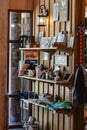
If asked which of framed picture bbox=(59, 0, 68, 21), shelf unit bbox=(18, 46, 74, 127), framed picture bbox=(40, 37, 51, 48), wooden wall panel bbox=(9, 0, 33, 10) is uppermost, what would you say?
wooden wall panel bbox=(9, 0, 33, 10)

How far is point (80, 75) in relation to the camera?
171 inches

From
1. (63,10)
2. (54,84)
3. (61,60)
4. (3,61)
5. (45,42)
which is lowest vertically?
(54,84)

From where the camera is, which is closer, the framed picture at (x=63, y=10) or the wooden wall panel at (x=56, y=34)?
the wooden wall panel at (x=56, y=34)

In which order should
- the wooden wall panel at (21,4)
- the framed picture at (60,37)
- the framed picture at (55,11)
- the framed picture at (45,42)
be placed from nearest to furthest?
the framed picture at (60,37)
the framed picture at (55,11)
the framed picture at (45,42)
the wooden wall panel at (21,4)

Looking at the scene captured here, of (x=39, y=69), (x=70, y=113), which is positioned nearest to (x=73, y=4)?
(x=39, y=69)

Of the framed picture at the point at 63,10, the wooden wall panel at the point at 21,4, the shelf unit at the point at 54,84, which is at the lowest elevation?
the shelf unit at the point at 54,84

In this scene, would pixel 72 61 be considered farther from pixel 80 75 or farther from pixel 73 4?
pixel 73 4

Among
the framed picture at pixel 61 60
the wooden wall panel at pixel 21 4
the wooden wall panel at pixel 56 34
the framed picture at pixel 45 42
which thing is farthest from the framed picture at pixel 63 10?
the wooden wall panel at pixel 21 4

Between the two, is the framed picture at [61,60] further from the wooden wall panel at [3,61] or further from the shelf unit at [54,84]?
the wooden wall panel at [3,61]

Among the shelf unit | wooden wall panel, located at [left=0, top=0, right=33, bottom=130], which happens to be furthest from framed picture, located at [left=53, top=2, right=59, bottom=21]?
wooden wall panel, located at [left=0, top=0, right=33, bottom=130]

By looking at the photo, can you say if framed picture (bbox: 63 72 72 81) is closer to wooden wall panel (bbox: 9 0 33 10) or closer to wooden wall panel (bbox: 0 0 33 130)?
wooden wall panel (bbox: 9 0 33 10)

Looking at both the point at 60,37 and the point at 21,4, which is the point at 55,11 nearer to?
the point at 60,37

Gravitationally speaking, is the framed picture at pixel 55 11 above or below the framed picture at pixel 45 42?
above

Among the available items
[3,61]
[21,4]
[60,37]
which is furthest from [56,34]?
[3,61]
